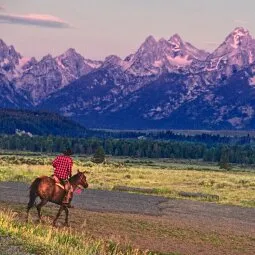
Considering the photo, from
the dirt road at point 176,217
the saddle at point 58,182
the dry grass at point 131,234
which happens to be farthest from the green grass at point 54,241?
the dirt road at point 176,217

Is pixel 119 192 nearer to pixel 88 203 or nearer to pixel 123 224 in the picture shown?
pixel 88 203

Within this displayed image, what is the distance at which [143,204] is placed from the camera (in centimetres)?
4706

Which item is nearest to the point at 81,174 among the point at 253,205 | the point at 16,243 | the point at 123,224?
the point at 123,224

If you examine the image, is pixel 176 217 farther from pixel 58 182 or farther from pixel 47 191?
pixel 47 191

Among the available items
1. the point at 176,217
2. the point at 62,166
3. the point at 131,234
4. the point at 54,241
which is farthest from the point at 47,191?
the point at 176,217

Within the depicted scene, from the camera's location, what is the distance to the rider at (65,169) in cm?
3047

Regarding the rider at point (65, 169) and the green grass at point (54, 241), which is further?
the rider at point (65, 169)


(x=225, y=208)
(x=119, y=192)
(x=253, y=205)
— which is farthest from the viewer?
(x=119, y=192)

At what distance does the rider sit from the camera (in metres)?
30.5

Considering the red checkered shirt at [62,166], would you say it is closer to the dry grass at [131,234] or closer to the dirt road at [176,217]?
the dry grass at [131,234]

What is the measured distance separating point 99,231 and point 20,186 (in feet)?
80.9

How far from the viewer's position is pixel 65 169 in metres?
30.7

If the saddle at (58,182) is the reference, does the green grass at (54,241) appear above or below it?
below

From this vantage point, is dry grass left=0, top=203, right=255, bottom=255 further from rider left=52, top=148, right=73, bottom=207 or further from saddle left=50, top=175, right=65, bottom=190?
saddle left=50, top=175, right=65, bottom=190
